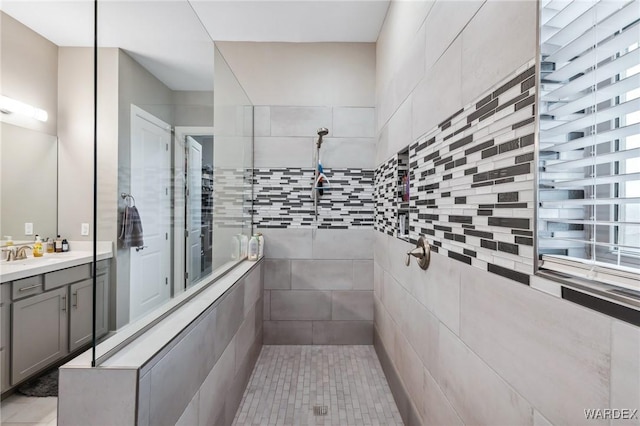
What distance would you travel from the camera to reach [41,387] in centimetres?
218

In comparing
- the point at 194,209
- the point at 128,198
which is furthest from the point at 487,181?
the point at 194,209

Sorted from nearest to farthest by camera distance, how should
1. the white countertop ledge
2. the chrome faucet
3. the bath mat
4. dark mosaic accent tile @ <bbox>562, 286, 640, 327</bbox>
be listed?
dark mosaic accent tile @ <bbox>562, 286, 640, 327</bbox>
the white countertop ledge
the bath mat
the chrome faucet

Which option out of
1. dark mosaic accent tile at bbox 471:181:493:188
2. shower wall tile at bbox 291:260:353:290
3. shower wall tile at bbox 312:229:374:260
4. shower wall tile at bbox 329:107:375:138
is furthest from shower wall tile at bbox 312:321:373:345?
dark mosaic accent tile at bbox 471:181:493:188

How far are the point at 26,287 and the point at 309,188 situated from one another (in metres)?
2.15

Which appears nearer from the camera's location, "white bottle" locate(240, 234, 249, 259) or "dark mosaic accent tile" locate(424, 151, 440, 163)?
"dark mosaic accent tile" locate(424, 151, 440, 163)

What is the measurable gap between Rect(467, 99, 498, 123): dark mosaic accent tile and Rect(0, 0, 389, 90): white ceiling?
46.7 inches

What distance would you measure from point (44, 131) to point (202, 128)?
1.95 meters

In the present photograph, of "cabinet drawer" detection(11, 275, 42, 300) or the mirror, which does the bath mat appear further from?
the mirror

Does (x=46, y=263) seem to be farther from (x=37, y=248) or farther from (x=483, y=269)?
(x=483, y=269)

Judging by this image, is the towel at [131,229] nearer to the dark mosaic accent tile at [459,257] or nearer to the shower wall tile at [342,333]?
the dark mosaic accent tile at [459,257]

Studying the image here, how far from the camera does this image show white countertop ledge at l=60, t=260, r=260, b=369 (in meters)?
0.89

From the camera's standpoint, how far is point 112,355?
93 centimetres

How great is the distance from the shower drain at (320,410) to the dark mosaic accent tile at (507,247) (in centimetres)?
157

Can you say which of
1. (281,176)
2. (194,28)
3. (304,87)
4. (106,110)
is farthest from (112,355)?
(304,87)
